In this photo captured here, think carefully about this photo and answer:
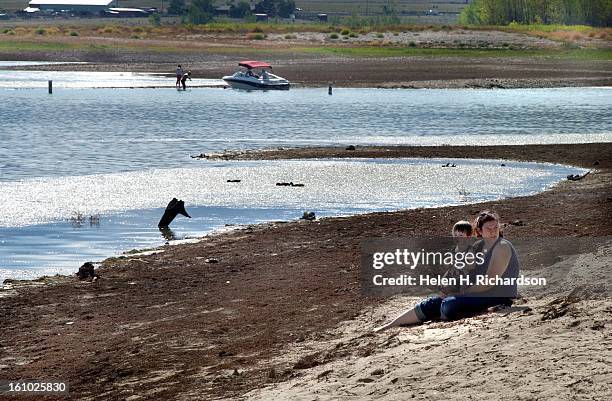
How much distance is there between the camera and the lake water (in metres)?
23.8

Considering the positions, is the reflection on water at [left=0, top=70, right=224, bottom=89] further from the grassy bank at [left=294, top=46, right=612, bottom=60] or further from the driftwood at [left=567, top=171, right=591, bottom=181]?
the driftwood at [left=567, top=171, right=591, bottom=181]

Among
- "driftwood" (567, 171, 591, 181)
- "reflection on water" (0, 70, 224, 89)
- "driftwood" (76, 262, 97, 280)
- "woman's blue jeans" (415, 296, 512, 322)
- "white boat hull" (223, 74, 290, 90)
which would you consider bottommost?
"reflection on water" (0, 70, 224, 89)

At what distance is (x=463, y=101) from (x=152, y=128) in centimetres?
2255

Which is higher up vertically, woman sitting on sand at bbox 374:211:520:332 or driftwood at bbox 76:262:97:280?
woman sitting on sand at bbox 374:211:520:332

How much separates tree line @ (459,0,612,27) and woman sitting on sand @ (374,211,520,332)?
138751mm

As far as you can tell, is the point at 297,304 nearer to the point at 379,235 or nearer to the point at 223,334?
the point at 223,334

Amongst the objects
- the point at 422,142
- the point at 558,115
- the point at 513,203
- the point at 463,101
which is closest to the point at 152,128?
the point at 422,142

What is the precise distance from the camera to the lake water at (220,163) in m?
23.8

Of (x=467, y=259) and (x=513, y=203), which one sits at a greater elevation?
(x=467, y=259)

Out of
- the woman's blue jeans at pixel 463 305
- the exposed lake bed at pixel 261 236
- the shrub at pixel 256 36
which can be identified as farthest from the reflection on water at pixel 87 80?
the woman's blue jeans at pixel 463 305

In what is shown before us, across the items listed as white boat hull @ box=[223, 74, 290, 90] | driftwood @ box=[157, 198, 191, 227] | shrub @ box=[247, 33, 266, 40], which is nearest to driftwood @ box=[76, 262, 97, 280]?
driftwood @ box=[157, 198, 191, 227]

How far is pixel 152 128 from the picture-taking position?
163 feet

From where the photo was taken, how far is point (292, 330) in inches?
537

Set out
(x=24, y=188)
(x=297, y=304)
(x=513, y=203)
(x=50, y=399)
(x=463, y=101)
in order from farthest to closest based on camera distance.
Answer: (x=463, y=101) → (x=24, y=188) → (x=513, y=203) → (x=297, y=304) → (x=50, y=399)
